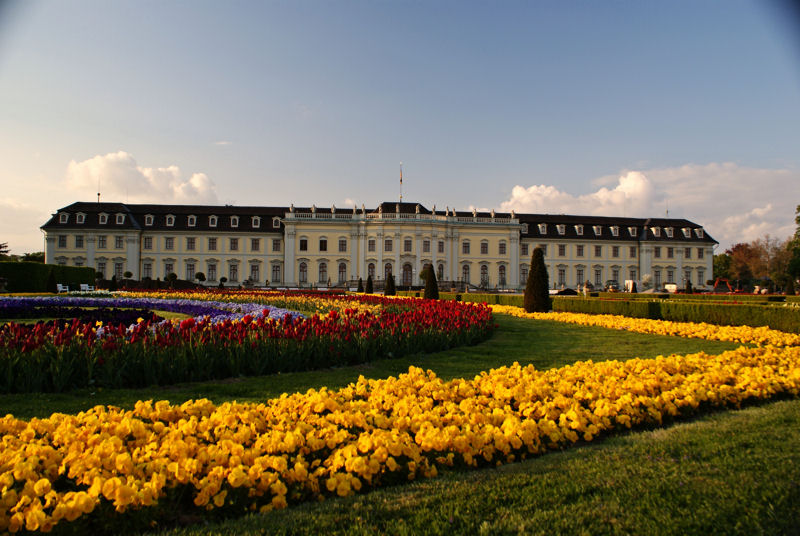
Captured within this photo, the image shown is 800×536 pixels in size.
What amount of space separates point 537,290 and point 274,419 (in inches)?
567

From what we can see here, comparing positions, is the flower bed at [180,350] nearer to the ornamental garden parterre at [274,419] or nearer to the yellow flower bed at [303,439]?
the ornamental garden parterre at [274,419]

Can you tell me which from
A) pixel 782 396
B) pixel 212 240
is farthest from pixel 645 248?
pixel 782 396

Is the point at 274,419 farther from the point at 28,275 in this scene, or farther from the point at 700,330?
the point at 28,275

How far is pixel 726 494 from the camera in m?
2.61

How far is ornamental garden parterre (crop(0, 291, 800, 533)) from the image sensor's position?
241cm

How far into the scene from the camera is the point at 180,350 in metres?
5.79

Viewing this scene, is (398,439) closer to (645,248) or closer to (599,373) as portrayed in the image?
(599,373)

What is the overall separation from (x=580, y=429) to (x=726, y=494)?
1.07m

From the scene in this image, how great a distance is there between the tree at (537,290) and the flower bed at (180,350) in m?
9.59

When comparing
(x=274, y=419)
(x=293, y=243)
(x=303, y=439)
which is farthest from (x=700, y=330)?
(x=293, y=243)

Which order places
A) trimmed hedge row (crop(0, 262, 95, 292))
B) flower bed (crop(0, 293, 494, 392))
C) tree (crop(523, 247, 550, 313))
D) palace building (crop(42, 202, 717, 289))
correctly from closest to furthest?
flower bed (crop(0, 293, 494, 392)) < tree (crop(523, 247, 550, 313)) < trimmed hedge row (crop(0, 262, 95, 292)) < palace building (crop(42, 202, 717, 289))

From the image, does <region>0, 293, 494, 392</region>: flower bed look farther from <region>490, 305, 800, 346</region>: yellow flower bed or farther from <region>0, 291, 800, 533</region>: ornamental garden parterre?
<region>490, 305, 800, 346</region>: yellow flower bed

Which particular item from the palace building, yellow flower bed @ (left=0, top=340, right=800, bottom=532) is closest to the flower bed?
yellow flower bed @ (left=0, top=340, right=800, bottom=532)

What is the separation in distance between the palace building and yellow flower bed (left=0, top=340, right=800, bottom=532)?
135ft
